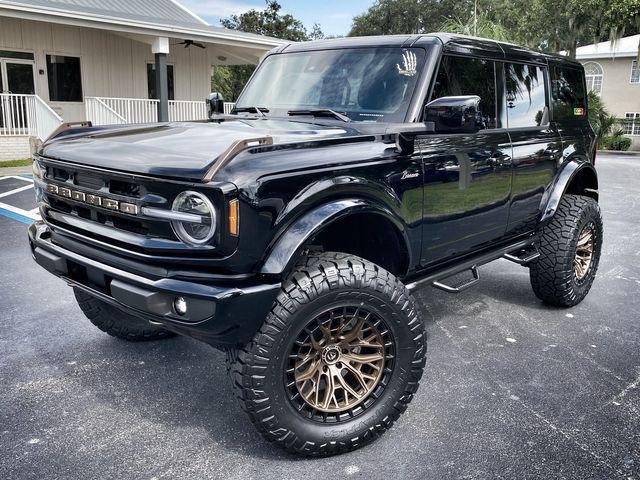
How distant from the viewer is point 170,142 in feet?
9.18

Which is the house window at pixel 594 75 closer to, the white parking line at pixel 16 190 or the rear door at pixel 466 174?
the white parking line at pixel 16 190

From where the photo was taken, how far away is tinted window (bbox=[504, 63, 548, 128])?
4082mm

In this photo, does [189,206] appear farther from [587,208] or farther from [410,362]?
[587,208]

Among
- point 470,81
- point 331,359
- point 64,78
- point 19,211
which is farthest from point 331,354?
point 64,78

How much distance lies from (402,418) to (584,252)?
9.32 feet

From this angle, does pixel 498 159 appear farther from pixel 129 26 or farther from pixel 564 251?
pixel 129 26

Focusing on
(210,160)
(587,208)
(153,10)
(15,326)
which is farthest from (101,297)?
(153,10)

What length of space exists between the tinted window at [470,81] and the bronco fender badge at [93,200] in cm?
186

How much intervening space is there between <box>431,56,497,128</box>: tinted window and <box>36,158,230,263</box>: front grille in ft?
5.78

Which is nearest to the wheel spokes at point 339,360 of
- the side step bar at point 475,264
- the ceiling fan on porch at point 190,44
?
the side step bar at point 475,264

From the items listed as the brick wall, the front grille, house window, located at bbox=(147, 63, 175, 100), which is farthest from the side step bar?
house window, located at bbox=(147, 63, 175, 100)

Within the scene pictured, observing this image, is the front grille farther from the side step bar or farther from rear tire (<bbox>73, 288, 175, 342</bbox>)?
the side step bar

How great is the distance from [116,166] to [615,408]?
2.91 m

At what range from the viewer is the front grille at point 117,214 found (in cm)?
245
